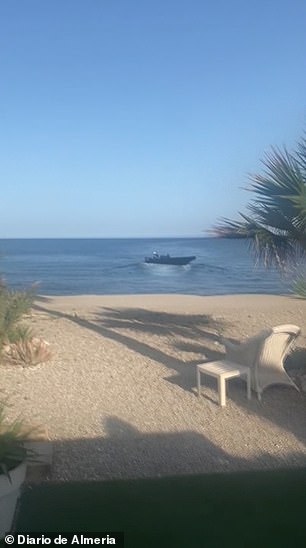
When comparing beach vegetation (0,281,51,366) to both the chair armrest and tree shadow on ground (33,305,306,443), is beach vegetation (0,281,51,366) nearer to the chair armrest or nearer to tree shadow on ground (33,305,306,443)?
tree shadow on ground (33,305,306,443)

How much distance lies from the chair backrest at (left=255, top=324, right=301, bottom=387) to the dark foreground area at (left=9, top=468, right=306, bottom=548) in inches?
69.1

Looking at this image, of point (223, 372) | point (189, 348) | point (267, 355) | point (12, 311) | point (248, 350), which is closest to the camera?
point (223, 372)

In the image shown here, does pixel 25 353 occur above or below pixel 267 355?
below

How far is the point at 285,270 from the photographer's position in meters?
6.35

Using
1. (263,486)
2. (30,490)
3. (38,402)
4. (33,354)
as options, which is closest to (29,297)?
(33,354)

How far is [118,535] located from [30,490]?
79 centimetres

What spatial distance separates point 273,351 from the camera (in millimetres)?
5438

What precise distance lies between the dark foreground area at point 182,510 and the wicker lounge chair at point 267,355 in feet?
5.74

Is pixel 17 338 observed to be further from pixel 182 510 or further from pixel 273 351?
pixel 182 510

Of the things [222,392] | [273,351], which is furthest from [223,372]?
[273,351]

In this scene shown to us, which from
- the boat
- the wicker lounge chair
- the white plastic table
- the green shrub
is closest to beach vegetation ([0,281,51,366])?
the green shrub

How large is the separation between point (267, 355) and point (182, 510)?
99.8 inches

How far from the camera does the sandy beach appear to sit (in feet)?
12.9

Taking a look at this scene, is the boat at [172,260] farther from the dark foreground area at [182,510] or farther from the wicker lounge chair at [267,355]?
the dark foreground area at [182,510]
